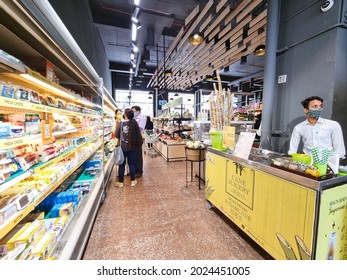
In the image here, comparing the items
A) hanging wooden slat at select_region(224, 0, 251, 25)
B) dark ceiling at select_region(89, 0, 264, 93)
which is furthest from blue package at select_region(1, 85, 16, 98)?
dark ceiling at select_region(89, 0, 264, 93)

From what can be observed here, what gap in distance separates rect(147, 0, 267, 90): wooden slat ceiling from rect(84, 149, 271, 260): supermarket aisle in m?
4.13

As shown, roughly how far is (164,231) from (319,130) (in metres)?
2.38

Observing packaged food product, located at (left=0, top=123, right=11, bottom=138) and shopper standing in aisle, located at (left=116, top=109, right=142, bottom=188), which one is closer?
packaged food product, located at (left=0, top=123, right=11, bottom=138)

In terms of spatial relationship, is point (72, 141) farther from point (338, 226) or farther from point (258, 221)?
point (338, 226)

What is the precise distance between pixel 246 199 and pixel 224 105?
1.38 meters

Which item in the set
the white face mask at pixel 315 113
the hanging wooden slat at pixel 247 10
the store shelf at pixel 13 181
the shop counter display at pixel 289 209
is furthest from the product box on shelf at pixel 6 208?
the hanging wooden slat at pixel 247 10

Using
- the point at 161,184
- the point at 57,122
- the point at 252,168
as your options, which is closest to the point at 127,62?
the point at 161,184

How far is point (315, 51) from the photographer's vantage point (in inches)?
105

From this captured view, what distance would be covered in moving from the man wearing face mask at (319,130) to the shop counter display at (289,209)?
88cm

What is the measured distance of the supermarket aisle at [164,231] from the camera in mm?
1877

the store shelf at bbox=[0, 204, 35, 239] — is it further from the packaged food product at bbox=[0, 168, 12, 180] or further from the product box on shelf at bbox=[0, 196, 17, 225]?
the packaged food product at bbox=[0, 168, 12, 180]

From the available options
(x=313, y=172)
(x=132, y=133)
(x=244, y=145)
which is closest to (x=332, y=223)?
(x=313, y=172)

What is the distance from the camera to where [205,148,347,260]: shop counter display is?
4.26ft

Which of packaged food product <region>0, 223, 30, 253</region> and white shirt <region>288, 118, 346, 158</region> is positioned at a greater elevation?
white shirt <region>288, 118, 346, 158</region>
